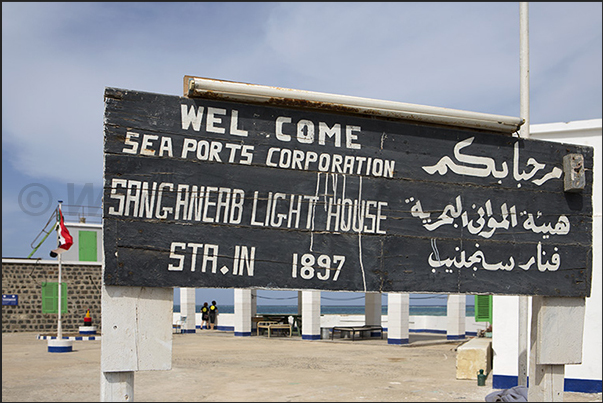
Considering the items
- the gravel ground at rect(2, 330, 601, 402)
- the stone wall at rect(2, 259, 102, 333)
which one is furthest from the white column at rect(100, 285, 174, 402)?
the stone wall at rect(2, 259, 102, 333)

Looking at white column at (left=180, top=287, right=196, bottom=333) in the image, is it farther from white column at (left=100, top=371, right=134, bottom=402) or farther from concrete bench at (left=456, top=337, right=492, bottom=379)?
white column at (left=100, top=371, right=134, bottom=402)

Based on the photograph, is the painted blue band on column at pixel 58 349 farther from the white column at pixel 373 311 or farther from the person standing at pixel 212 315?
the person standing at pixel 212 315

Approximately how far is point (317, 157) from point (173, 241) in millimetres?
1151

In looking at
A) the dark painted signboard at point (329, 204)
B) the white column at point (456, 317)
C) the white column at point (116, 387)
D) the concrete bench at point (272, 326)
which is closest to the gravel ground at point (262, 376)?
the white column at point (456, 317)

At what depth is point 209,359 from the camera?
1603 cm

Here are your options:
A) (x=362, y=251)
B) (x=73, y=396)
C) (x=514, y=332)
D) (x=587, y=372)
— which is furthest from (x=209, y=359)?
(x=362, y=251)

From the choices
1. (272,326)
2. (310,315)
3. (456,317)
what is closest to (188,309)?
(272,326)

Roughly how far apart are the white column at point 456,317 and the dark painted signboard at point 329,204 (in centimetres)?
2049

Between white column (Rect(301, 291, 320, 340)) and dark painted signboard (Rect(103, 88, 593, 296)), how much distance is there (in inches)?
731

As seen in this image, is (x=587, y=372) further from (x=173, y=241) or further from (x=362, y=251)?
(x=173, y=241)

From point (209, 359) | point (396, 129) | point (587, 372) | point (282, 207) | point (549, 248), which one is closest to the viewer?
point (282, 207)

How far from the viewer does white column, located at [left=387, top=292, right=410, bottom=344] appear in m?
21.7

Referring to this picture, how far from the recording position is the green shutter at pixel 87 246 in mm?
31719

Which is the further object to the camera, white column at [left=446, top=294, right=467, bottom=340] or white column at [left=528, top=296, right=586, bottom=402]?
white column at [left=446, top=294, right=467, bottom=340]
